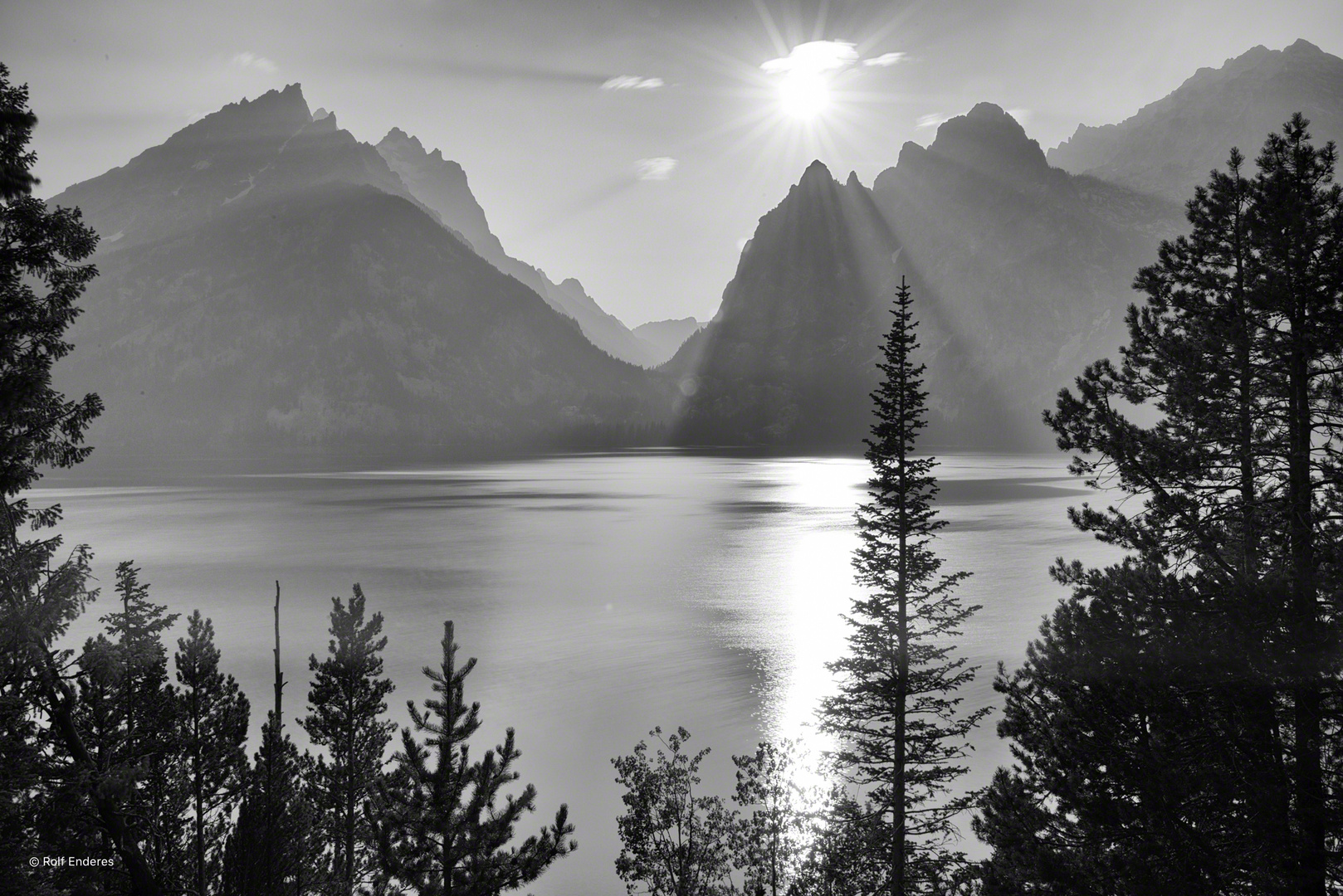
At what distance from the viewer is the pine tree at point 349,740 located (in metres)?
23.2

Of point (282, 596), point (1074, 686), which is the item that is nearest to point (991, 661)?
point (1074, 686)

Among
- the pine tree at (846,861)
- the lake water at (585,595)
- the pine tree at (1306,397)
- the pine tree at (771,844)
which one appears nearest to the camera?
the pine tree at (1306,397)

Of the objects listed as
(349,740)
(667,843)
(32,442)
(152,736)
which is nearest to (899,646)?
(667,843)

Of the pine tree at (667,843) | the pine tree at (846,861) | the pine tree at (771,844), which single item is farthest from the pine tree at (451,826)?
the pine tree at (771,844)

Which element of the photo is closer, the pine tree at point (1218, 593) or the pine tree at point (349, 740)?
the pine tree at point (1218, 593)

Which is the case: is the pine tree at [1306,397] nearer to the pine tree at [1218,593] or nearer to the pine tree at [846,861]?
the pine tree at [1218,593]

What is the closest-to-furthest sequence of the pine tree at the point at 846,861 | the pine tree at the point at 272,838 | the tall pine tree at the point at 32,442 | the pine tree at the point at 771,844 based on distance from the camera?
1. the tall pine tree at the point at 32,442
2. the pine tree at the point at 272,838
3. the pine tree at the point at 846,861
4. the pine tree at the point at 771,844

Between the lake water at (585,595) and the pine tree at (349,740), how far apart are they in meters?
7.61

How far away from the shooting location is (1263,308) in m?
11.7

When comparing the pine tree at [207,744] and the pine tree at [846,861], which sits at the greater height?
the pine tree at [207,744]

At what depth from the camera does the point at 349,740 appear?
78.1 feet

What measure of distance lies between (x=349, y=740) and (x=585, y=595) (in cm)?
5280

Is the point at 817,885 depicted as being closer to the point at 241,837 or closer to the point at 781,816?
the point at 781,816

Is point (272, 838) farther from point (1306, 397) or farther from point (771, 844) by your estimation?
point (1306, 397)
